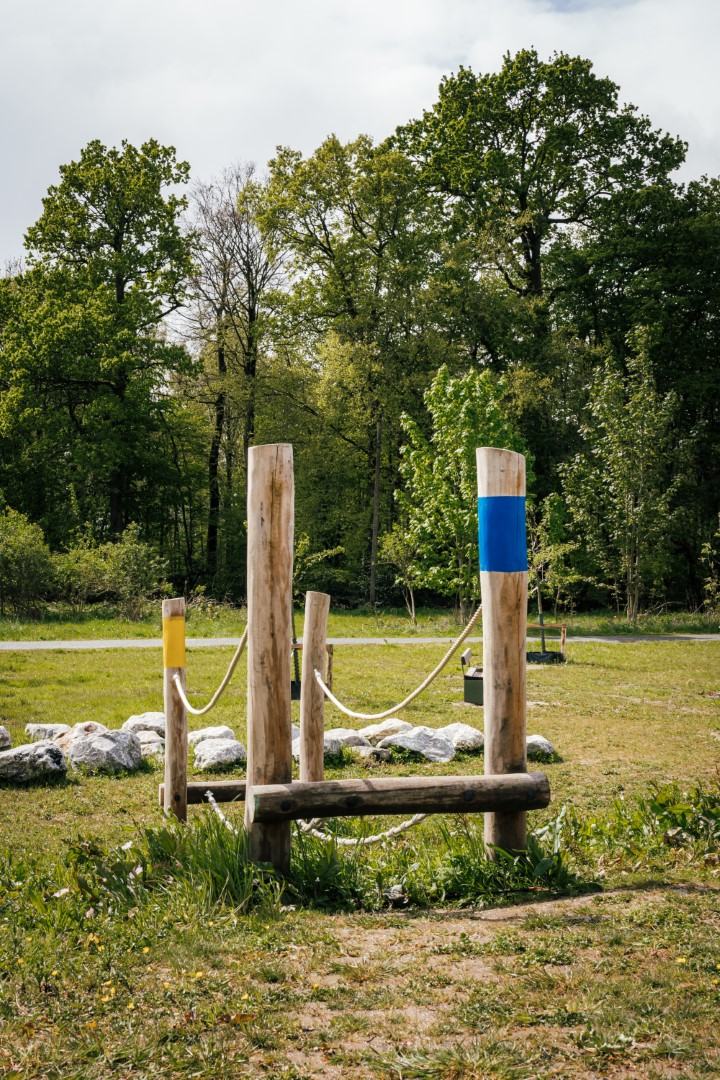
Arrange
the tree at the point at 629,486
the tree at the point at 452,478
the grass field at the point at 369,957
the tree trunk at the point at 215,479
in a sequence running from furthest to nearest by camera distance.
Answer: the tree trunk at the point at 215,479
the tree at the point at 629,486
the tree at the point at 452,478
the grass field at the point at 369,957

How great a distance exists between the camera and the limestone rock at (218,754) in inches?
338

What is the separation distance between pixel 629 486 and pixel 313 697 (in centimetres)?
2159

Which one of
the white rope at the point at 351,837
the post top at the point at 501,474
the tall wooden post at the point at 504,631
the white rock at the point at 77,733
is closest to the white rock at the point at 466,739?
the white rock at the point at 77,733

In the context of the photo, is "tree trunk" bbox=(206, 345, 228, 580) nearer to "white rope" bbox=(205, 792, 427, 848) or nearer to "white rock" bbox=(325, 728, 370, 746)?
"white rock" bbox=(325, 728, 370, 746)

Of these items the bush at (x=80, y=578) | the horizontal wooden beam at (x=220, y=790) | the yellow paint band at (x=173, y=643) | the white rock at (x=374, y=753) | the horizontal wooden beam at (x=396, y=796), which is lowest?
the white rock at (x=374, y=753)

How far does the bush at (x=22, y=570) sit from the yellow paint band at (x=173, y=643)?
17934mm

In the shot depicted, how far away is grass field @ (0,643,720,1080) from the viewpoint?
2.90 m

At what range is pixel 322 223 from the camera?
3509 cm

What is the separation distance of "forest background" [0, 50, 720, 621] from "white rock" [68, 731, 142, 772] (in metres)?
20.2

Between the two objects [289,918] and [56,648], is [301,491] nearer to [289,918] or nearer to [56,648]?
[56,648]

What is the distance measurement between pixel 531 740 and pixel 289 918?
5211 millimetres

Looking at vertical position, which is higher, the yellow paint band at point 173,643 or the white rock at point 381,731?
the yellow paint band at point 173,643

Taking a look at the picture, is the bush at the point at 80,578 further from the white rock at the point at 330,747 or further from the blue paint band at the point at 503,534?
the blue paint band at the point at 503,534

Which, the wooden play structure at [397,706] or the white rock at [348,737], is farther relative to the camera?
the white rock at [348,737]
